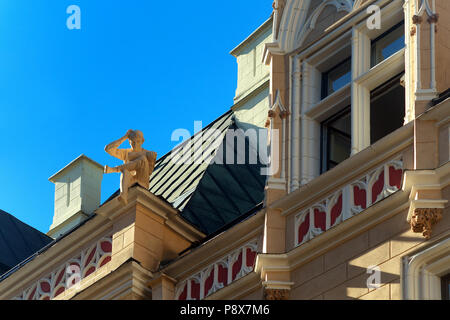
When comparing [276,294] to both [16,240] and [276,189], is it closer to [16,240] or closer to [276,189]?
[276,189]

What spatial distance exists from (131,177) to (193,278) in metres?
2.33

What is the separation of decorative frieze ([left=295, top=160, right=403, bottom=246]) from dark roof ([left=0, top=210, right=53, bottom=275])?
34.7 feet

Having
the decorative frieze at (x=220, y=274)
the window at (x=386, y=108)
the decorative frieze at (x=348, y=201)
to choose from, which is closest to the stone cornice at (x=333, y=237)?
the decorative frieze at (x=348, y=201)

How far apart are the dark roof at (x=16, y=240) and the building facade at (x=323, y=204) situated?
5.74 m

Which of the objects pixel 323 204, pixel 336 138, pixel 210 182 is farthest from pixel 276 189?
pixel 210 182

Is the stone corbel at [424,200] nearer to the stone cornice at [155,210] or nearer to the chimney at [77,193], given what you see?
the stone cornice at [155,210]

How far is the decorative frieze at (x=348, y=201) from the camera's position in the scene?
19703mm

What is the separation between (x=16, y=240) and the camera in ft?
103

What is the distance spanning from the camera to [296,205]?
20844 mm

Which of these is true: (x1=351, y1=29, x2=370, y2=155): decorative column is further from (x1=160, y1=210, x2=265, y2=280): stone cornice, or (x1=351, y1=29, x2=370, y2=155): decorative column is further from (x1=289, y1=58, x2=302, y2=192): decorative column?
(x1=160, y1=210, x2=265, y2=280): stone cornice

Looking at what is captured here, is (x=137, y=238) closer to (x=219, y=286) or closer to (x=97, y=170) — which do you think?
(x=219, y=286)

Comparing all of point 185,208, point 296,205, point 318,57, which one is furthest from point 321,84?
point 185,208

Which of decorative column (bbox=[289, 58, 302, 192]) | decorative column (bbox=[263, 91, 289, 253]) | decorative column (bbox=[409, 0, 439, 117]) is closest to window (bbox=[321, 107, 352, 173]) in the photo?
decorative column (bbox=[289, 58, 302, 192])

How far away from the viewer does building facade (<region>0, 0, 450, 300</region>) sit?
62.7 feet
